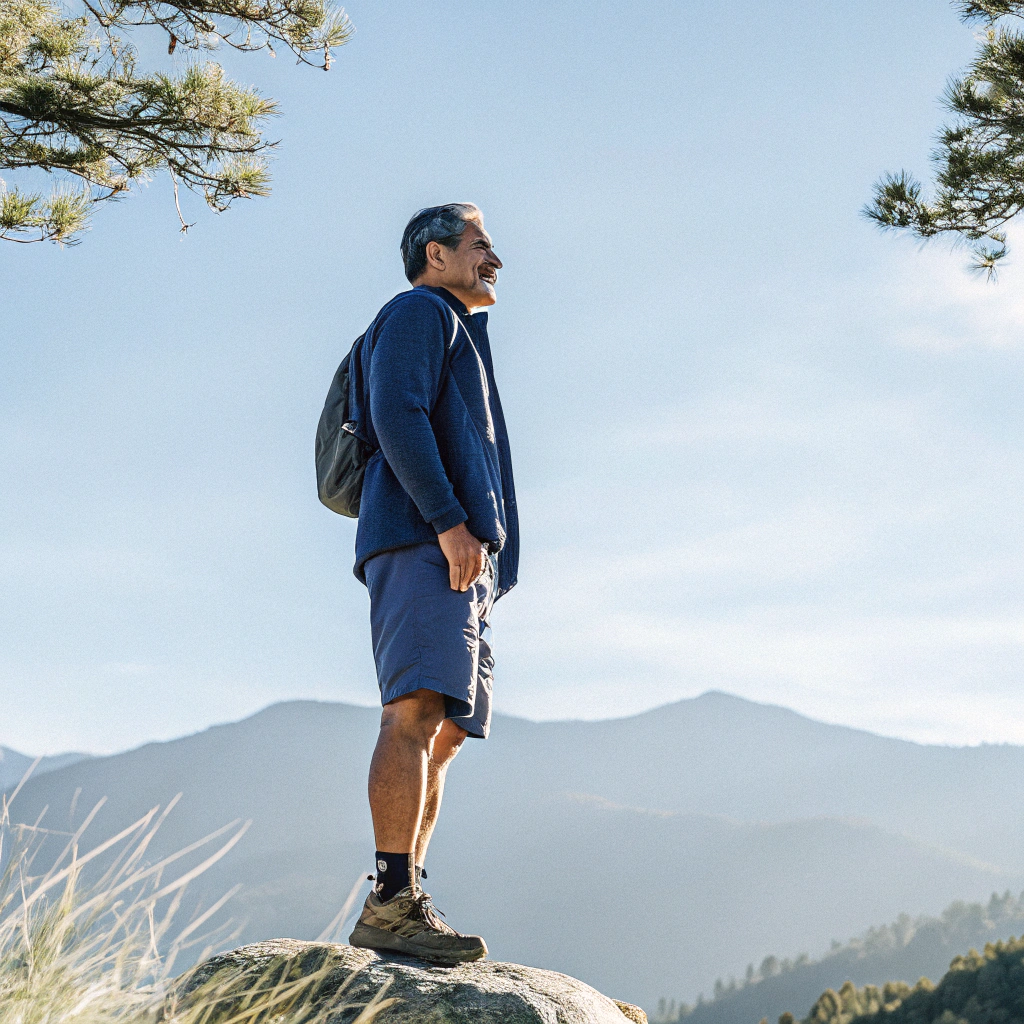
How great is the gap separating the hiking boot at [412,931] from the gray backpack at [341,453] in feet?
3.11

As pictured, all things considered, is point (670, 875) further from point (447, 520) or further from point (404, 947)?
point (447, 520)

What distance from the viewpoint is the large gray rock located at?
2.06 meters

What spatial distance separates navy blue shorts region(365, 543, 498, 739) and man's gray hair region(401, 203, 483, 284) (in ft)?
2.75

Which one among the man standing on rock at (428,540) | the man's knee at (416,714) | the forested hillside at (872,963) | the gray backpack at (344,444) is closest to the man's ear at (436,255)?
the man standing on rock at (428,540)

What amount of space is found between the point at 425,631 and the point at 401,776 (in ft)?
1.02

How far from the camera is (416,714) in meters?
2.27

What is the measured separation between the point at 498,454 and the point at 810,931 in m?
146

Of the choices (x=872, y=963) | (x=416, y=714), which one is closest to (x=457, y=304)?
(x=416, y=714)

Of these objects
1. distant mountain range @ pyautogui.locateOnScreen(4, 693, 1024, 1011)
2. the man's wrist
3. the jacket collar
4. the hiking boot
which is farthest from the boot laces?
distant mountain range @ pyautogui.locateOnScreen(4, 693, 1024, 1011)

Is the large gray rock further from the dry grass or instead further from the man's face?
the man's face

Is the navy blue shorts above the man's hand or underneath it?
underneath

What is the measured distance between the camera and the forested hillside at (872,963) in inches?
3115

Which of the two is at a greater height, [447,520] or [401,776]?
[447,520]

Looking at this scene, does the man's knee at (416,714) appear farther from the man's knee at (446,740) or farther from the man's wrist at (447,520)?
the man's wrist at (447,520)
